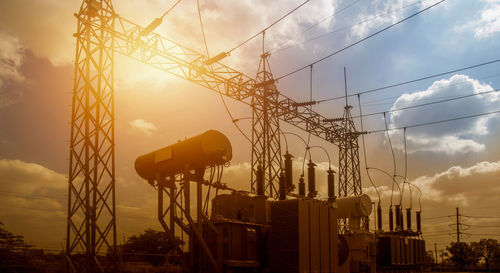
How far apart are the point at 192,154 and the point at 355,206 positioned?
9374 mm

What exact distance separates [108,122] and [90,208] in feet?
11.6

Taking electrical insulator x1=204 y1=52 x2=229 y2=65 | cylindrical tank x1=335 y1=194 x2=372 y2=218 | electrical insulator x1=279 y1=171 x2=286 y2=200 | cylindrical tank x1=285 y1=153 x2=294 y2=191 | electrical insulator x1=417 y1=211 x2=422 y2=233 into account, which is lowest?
electrical insulator x1=417 y1=211 x2=422 y2=233

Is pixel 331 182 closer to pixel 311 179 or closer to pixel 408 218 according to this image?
pixel 311 179

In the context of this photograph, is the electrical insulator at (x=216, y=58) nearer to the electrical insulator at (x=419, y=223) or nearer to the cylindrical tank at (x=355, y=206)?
the cylindrical tank at (x=355, y=206)

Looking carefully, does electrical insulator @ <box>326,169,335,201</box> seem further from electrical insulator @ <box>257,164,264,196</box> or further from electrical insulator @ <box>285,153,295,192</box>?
electrical insulator @ <box>257,164,264,196</box>

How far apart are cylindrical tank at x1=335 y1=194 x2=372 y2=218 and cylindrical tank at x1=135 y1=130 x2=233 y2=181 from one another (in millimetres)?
7983

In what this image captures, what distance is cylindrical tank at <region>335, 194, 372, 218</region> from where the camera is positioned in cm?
1977

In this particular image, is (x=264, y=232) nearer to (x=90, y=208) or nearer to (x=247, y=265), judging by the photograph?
(x=247, y=265)

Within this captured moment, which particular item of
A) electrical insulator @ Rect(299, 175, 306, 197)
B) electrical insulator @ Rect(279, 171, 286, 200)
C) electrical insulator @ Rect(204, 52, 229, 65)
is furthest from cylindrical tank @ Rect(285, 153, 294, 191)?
electrical insulator @ Rect(204, 52, 229, 65)

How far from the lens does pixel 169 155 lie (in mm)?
14414

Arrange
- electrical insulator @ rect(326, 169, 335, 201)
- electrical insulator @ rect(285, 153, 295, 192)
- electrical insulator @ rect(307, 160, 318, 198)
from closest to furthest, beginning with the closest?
1. electrical insulator @ rect(285, 153, 295, 192)
2. electrical insulator @ rect(307, 160, 318, 198)
3. electrical insulator @ rect(326, 169, 335, 201)

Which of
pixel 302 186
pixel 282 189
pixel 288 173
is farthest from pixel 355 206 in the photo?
pixel 282 189

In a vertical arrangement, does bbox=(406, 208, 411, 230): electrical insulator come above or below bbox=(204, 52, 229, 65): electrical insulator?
below

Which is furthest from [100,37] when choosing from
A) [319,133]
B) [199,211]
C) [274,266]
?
[319,133]
